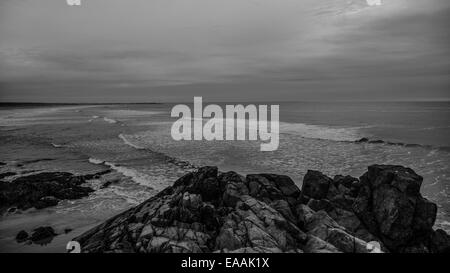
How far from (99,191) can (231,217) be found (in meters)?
12.4

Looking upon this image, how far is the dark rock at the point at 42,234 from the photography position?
11.8 metres

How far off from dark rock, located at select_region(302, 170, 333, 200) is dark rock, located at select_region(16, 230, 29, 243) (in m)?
12.4

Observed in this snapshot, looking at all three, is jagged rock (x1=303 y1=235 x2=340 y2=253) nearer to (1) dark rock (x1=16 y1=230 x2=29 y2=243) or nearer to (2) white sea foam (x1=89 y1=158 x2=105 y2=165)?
(1) dark rock (x1=16 y1=230 x2=29 y2=243)

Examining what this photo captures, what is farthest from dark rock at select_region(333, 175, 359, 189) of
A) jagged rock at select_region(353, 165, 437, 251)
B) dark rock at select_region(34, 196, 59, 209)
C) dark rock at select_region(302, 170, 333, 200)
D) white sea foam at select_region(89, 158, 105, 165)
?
white sea foam at select_region(89, 158, 105, 165)

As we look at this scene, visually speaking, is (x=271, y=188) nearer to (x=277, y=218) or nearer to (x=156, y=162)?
(x=277, y=218)

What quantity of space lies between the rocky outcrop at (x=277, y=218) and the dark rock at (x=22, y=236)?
11.6 feet

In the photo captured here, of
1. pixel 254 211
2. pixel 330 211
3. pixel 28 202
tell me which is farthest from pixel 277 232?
pixel 28 202

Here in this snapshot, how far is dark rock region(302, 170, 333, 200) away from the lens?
1265 cm

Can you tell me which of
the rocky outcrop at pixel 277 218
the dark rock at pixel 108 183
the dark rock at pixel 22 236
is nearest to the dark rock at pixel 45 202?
the dark rock at pixel 108 183
